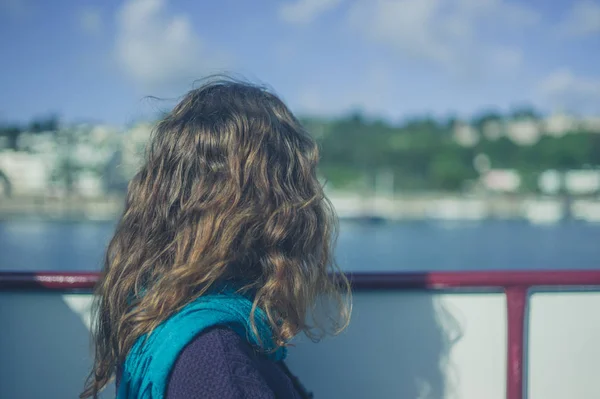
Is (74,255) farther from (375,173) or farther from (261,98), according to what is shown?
(375,173)

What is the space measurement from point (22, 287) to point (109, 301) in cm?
76

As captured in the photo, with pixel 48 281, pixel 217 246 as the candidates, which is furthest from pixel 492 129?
pixel 217 246

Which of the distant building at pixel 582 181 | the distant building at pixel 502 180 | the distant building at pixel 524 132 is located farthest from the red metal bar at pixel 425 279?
the distant building at pixel 524 132

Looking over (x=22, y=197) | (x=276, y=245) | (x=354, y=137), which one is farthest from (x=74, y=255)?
(x=354, y=137)

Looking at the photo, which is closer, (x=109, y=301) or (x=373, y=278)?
(x=109, y=301)

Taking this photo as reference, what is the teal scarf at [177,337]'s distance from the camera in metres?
1.09

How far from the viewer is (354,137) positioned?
6094cm

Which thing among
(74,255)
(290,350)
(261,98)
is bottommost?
(74,255)

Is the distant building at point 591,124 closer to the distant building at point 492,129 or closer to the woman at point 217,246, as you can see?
the distant building at point 492,129

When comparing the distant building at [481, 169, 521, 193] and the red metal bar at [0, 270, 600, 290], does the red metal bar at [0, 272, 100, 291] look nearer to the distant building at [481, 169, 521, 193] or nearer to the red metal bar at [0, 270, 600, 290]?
the red metal bar at [0, 270, 600, 290]

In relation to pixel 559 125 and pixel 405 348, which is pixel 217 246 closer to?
pixel 405 348

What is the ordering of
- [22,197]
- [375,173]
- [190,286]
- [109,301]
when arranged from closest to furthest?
1. [190,286]
2. [109,301]
3. [22,197]
4. [375,173]

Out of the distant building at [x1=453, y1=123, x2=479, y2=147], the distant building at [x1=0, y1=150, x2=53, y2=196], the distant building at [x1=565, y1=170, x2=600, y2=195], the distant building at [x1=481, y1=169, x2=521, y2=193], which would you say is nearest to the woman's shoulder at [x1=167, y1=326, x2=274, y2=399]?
the distant building at [x1=0, y1=150, x2=53, y2=196]

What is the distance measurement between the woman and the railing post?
89 centimetres
